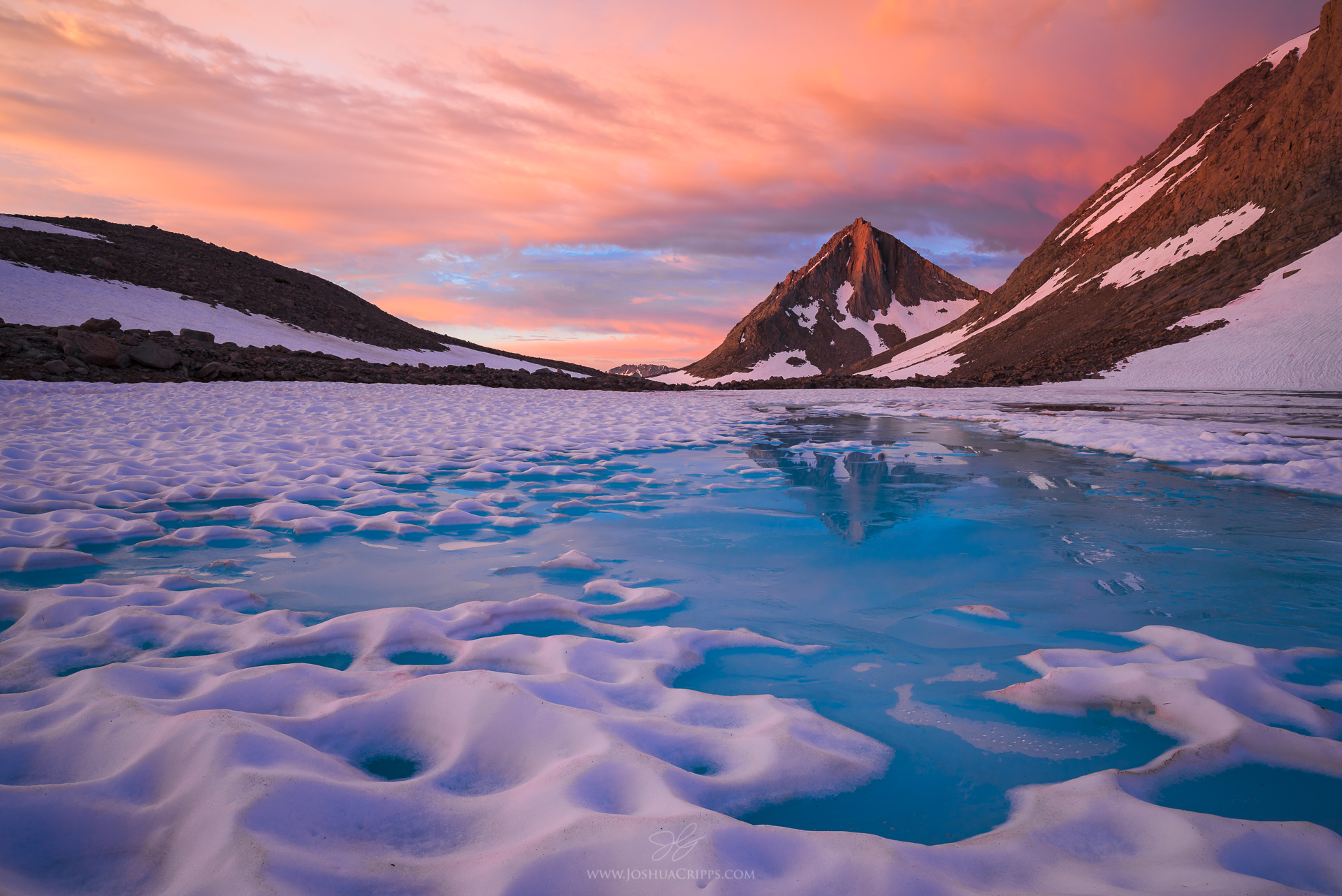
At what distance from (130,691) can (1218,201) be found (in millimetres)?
87823

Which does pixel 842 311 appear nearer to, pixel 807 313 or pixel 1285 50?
pixel 807 313

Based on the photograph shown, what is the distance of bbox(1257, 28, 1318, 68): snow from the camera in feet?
240

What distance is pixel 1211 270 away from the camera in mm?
53250

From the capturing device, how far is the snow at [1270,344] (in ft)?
113

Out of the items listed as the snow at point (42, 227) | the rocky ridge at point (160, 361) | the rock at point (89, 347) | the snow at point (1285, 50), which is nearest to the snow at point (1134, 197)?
the snow at point (1285, 50)

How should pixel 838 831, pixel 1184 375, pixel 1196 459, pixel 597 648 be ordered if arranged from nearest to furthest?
pixel 838 831 < pixel 597 648 < pixel 1196 459 < pixel 1184 375

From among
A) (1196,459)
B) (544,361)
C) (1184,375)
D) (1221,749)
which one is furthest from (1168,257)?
(1221,749)

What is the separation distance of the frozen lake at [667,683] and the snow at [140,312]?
2521 cm

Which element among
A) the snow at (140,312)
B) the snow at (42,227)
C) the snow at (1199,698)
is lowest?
the snow at (1199,698)

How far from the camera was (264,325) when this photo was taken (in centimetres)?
3309

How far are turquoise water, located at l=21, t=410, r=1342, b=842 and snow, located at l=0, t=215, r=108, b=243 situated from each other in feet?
158

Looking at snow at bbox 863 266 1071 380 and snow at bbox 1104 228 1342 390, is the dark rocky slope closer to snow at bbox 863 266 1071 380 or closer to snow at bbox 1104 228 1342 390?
snow at bbox 863 266 1071 380

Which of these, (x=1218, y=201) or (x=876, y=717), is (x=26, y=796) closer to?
(x=876, y=717)
